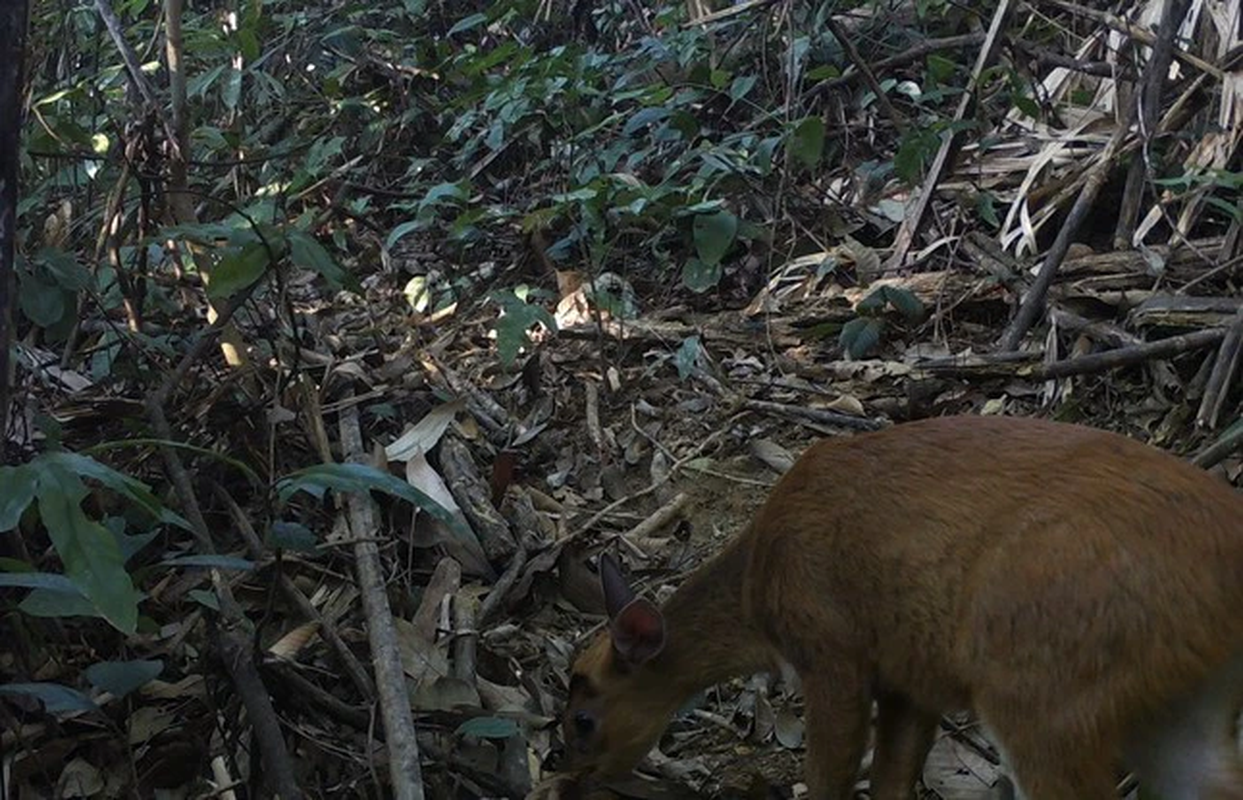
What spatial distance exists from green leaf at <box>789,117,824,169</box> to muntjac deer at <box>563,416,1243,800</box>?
10.3 ft

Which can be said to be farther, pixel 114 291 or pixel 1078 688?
pixel 114 291

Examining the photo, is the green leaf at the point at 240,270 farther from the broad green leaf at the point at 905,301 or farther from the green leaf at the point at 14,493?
the broad green leaf at the point at 905,301

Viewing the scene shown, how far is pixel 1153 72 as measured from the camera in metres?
6.85

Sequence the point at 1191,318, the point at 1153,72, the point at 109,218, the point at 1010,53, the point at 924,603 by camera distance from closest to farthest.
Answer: the point at 924,603 → the point at 109,218 → the point at 1191,318 → the point at 1153,72 → the point at 1010,53

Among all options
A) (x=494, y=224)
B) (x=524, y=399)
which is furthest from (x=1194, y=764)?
(x=494, y=224)

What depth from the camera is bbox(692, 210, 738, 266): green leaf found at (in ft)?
25.6

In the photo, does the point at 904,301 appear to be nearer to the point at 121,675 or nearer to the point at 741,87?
the point at 741,87

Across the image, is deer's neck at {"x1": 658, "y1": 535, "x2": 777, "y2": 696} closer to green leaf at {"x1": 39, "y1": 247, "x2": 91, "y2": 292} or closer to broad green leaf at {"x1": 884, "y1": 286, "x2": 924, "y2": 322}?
green leaf at {"x1": 39, "y1": 247, "x2": 91, "y2": 292}

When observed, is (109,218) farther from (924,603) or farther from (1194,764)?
(1194,764)

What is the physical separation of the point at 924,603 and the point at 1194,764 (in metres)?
0.75

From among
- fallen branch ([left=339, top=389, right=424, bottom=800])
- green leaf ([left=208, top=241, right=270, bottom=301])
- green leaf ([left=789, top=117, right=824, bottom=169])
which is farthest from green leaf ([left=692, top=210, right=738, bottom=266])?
green leaf ([left=208, top=241, right=270, bottom=301])

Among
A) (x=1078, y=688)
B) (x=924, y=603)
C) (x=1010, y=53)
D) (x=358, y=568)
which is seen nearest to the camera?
(x=1078, y=688)

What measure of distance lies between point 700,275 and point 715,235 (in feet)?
0.92

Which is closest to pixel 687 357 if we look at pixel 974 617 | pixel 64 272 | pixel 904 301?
pixel 904 301
